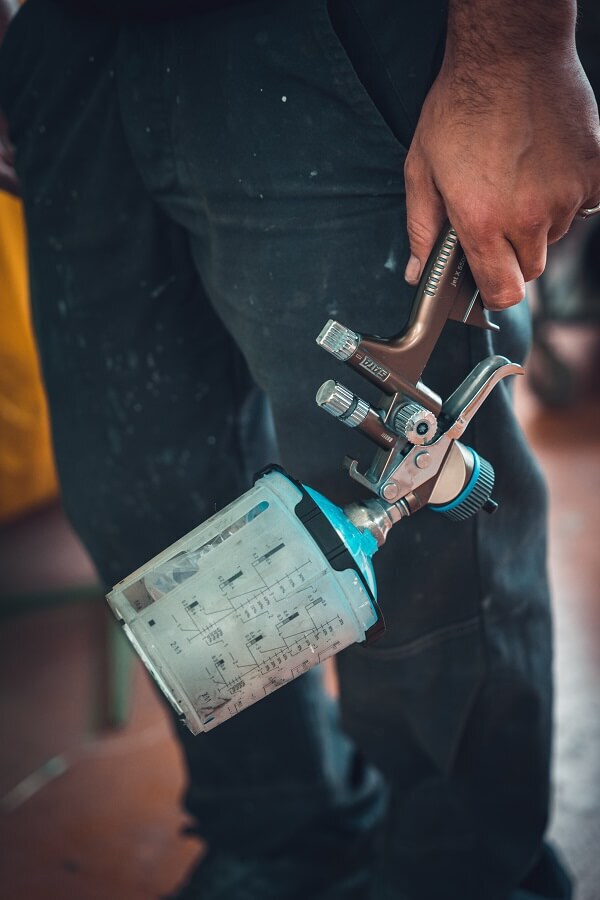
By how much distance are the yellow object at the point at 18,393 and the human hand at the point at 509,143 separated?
0.89 m

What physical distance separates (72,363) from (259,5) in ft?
1.19

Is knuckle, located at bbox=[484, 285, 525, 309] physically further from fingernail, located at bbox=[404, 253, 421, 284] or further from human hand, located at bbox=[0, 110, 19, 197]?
human hand, located at bbox=[0, 110, 19, 197]

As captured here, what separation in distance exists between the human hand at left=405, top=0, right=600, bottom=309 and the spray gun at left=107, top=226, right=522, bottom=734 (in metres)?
0.04

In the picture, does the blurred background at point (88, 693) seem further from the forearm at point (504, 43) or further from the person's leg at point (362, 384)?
the forearm at point (504, 43)

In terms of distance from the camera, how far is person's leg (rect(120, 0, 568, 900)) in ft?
1.89

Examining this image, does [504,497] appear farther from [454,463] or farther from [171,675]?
[171,675]

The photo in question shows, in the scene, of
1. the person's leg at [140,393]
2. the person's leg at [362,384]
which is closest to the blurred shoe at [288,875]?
the person's leg at [140,393]

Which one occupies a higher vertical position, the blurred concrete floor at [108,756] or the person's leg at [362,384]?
the person's leg at [362,384]

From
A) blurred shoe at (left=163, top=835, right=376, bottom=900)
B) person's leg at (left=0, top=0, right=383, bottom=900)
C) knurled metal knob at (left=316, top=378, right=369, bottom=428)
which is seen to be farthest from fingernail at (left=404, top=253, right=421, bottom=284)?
blurred shoe at (left=163, top=835, right=376, bottom=900)

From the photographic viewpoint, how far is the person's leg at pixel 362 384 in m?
0.58

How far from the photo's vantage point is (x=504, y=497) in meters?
0.68

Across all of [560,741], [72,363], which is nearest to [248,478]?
[72,363]

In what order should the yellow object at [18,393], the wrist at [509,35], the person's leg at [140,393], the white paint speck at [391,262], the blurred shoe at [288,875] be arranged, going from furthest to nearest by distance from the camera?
the yellow object at [18,393], the blurred shoe at [288,875], the person's leg at [140,393], the white paint speck at [391,262], the wrist at [509,35]

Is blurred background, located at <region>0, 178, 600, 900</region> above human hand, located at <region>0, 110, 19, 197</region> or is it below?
below
